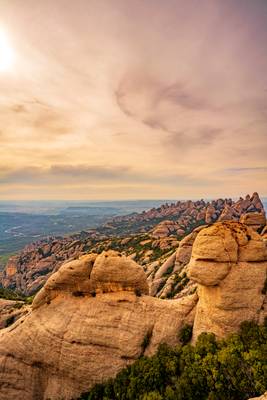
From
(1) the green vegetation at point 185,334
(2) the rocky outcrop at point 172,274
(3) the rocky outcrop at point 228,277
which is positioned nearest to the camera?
(3) the rocky outcrop at point 228,277

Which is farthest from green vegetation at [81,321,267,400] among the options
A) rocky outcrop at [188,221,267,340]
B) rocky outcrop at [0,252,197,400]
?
rocky outcrop at [0,252,197,400]

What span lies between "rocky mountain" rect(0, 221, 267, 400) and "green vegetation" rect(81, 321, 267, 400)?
2.17m

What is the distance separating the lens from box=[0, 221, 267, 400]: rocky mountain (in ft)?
139

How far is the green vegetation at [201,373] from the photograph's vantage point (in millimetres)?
34750

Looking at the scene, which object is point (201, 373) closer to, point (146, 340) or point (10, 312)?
point (146, 340)

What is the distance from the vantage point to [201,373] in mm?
36406

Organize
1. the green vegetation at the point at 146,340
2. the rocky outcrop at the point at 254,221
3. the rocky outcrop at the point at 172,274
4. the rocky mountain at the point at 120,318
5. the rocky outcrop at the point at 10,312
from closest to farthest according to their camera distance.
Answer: the rocky mountain at the point at 120,318
the green vegetation at the point at 146,340
the rocky outcrop at the point at 10,312
the rocky outcrop at the point at 172,274
the rocky outcrop at the point at 254,221

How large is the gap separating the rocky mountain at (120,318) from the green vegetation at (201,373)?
2.17 m

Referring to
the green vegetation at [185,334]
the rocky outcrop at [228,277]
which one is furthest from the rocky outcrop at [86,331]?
the rocky outcrop at [228,277]

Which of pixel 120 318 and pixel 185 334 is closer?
pixel 185 334

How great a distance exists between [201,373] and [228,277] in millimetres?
12528

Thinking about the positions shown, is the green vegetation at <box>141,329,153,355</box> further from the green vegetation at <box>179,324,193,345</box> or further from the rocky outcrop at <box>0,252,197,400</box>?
the green vegetation at <box>179,324,193,345</box>

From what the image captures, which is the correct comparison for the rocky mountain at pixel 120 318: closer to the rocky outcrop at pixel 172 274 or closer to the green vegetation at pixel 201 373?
the green vegetation at pixel 201 373

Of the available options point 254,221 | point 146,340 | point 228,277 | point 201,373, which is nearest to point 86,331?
point 146,340
